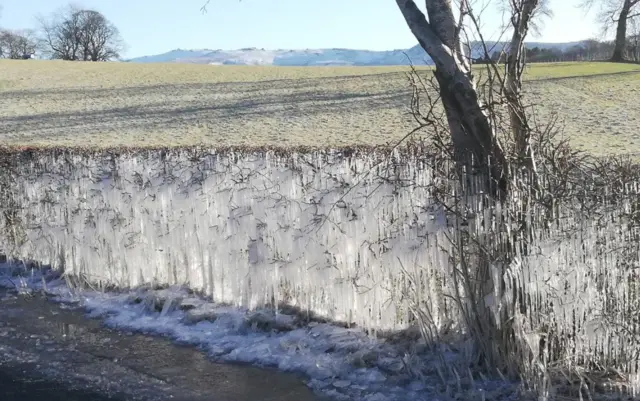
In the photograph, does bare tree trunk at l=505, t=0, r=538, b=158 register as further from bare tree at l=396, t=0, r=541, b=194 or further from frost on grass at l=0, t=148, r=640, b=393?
frost on grass at l=0, t=148, r=640, b=393

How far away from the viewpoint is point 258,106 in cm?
3197

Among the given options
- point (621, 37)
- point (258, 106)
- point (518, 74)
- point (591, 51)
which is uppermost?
point (621, 37)

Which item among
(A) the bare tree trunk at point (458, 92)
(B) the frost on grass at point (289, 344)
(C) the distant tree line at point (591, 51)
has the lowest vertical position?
(B) the frost on grass at point (289, 344)

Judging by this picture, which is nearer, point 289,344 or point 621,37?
point 289,344

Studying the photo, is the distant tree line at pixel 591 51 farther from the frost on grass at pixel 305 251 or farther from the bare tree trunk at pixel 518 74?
the bare tree trunk at pixel 518 74

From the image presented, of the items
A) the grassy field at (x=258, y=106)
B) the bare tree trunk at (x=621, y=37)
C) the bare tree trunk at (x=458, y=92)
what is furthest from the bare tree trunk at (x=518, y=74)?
the bare tree trunk at (x=621, y=37)

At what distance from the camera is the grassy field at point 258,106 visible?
80.2 ft

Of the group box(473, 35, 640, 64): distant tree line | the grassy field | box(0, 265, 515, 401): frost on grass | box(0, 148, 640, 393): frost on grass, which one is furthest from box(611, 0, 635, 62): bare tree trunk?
box(0, 265, 515, 401): frost on grass

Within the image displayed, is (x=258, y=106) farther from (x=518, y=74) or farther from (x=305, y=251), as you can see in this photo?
(x=518, y=74)

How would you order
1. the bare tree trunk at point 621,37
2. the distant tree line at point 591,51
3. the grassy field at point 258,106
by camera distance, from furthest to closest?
1. the distant tree line at point 591,51
2. the bare tree trunk at point 621,37
3. the grassy field at point 258,106

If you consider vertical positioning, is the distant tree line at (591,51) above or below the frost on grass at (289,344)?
above

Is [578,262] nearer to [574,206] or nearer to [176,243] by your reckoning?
[574,206]

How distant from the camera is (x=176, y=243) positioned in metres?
7.48

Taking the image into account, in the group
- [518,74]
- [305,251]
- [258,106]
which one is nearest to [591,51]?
[258,106]
